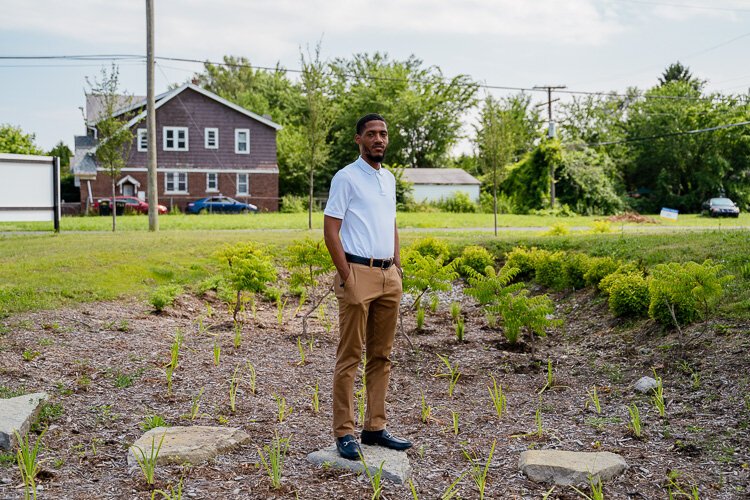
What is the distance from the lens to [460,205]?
45.8 metres

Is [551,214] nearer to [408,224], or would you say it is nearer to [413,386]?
[408,224]

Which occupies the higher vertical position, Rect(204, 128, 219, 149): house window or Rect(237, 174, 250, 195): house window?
Rect(204, 128, 219, 149): house window

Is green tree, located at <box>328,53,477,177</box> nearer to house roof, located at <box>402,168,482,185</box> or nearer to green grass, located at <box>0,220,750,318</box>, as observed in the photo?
house roof, located at <box>402,168,482,185</box>

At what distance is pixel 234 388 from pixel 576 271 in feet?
19.5

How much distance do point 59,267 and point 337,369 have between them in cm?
820

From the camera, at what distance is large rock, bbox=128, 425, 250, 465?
15.8 ft

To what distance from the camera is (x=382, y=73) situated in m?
62.2

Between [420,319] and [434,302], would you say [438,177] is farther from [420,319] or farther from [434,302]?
[420,319]

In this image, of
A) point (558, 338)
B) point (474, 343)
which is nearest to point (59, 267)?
point (474, 343)

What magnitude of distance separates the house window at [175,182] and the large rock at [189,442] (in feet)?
127

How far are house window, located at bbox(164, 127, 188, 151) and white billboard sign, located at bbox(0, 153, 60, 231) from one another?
980 inches

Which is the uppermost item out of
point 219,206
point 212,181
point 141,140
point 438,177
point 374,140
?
point 141,140

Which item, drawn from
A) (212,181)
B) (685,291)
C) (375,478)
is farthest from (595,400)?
(212,181)

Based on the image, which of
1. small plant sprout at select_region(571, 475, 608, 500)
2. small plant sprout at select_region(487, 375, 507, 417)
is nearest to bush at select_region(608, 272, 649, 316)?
small plant sprout at select_region(487, 375, 507, 417)
